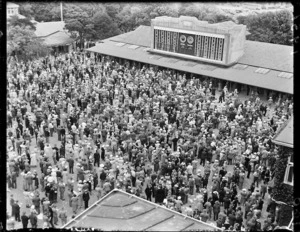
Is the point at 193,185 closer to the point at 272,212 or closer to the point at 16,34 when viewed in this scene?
the point at 272,212

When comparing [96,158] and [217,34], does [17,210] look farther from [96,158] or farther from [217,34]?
[217,34]

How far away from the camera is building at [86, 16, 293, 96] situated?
2986 centimetres

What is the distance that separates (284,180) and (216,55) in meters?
18.9

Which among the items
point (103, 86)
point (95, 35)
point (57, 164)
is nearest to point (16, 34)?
point (95, 35)

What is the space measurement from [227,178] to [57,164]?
25.5 feet

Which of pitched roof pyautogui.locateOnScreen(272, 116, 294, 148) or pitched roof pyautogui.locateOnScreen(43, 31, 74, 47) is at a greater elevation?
Answer: pitched roof pyautogui.locateOnScreen(272, 116, 294, 148)

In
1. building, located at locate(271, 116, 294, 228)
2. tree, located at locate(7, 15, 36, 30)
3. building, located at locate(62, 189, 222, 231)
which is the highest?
tree, located at locate(7, 15, 36, 30)

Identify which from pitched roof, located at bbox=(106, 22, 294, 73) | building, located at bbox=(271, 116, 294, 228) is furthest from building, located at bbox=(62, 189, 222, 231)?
pitched roof, located at bbox=(106, 22, 294, 73)

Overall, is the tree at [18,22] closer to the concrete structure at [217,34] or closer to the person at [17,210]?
the concrete structure at [217,34]

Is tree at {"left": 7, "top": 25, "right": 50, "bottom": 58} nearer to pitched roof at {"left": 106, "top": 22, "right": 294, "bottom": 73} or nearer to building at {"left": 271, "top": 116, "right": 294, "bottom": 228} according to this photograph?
pitched roof at {"left": 106, "top": 22, "right": 294, "bottom": 73}

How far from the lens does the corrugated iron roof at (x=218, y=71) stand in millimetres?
28666

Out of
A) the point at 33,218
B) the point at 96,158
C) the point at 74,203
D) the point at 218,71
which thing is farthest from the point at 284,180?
the point at 218,71

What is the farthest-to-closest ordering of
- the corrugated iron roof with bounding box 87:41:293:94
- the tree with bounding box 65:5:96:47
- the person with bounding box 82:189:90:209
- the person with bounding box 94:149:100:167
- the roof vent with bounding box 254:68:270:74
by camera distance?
the tree with bounding box 65:5:96:47 < the roof vent with bounding box 254:68:270:74 < the corrugated iron roof with bounding box 87:41:293:94 < the person with bounding box 94:149:100:167 < the person with bounding box 82:189:90:209

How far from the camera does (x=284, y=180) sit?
14.9 meters
